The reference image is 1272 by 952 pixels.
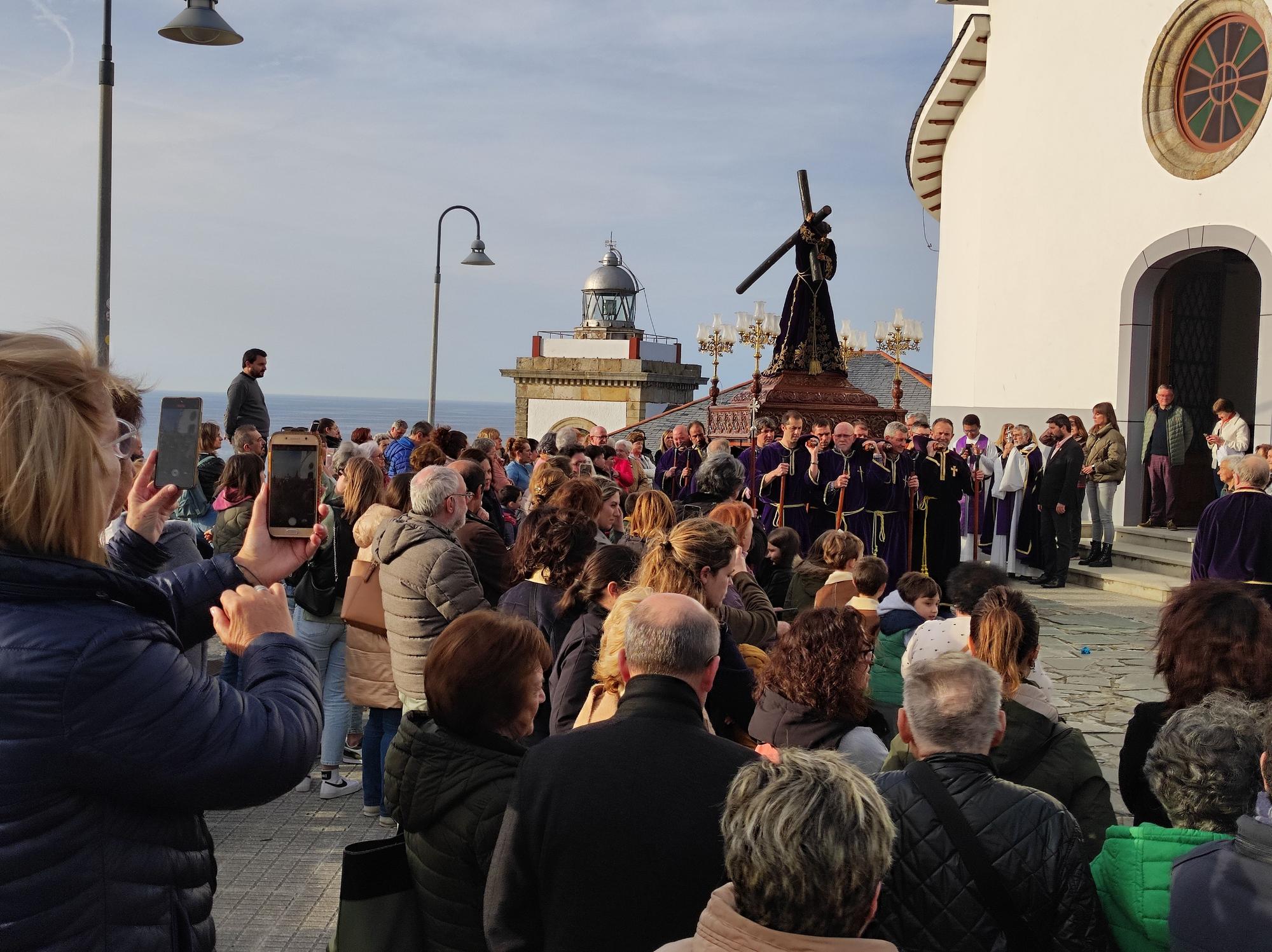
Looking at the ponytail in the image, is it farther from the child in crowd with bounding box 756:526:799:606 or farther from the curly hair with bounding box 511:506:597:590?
the child in crowd with bounding box 756:526:799:606

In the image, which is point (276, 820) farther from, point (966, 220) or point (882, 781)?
point (966, 220)

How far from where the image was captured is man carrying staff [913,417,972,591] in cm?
1321

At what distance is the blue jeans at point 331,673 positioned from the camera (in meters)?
6.28

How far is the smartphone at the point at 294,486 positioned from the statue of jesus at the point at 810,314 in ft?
47.3

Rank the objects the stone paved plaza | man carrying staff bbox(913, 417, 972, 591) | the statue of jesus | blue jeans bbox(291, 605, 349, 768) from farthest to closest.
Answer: the statue of jesus → man carrying staff bbox(913, 417, 972, 591) → blue jeans bbox(291, 605, 349, 768) → the stone paved plaza

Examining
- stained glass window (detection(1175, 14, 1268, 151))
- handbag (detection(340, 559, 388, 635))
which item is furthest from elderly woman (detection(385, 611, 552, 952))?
stained glass window (detection(1175, 14, 1268, 151))

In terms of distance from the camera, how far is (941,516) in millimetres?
13344

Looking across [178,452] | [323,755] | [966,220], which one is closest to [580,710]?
[178,452]

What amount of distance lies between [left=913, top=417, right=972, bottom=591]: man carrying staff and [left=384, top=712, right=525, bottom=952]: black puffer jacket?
10690 millimetres

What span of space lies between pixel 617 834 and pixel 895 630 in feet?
10.2

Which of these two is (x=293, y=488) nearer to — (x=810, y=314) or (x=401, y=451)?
(x=401, y=451)

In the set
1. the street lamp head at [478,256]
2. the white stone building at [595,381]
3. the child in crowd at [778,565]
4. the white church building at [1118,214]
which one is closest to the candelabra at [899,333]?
the white church building at [1118,214]

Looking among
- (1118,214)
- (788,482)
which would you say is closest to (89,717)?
(788,482)

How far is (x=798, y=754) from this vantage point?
217cm
